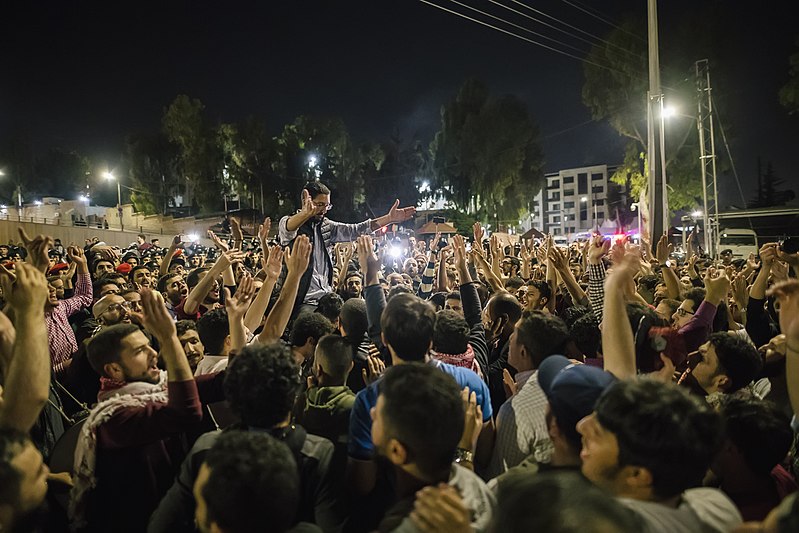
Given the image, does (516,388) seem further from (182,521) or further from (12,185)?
(12,185)

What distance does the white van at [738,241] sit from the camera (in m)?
24.5

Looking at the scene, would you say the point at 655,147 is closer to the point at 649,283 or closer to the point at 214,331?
the point at 649,283

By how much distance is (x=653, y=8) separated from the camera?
13.9m

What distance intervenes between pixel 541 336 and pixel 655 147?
12419 millimetres

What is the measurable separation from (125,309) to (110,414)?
8.35 ft

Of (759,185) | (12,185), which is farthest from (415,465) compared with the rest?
(12,185)

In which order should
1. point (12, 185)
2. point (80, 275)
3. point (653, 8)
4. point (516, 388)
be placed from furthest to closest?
point (12, 185) < point (653, 8) < point (80, 275) < point (516, 388)

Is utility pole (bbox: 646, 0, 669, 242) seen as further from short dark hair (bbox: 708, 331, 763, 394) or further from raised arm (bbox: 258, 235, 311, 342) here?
raised arm (bbox: 258, 235, 311, 342)

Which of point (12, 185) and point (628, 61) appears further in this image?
point (12, 185)

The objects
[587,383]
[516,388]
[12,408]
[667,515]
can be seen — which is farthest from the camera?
[516,388]

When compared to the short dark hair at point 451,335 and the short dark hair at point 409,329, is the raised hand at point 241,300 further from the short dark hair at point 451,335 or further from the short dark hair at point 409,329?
the short dark hair at point 451,335

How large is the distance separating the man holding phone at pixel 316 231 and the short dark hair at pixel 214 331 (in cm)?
160

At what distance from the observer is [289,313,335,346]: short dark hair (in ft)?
13.0

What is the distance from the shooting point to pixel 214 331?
379 centimetres
